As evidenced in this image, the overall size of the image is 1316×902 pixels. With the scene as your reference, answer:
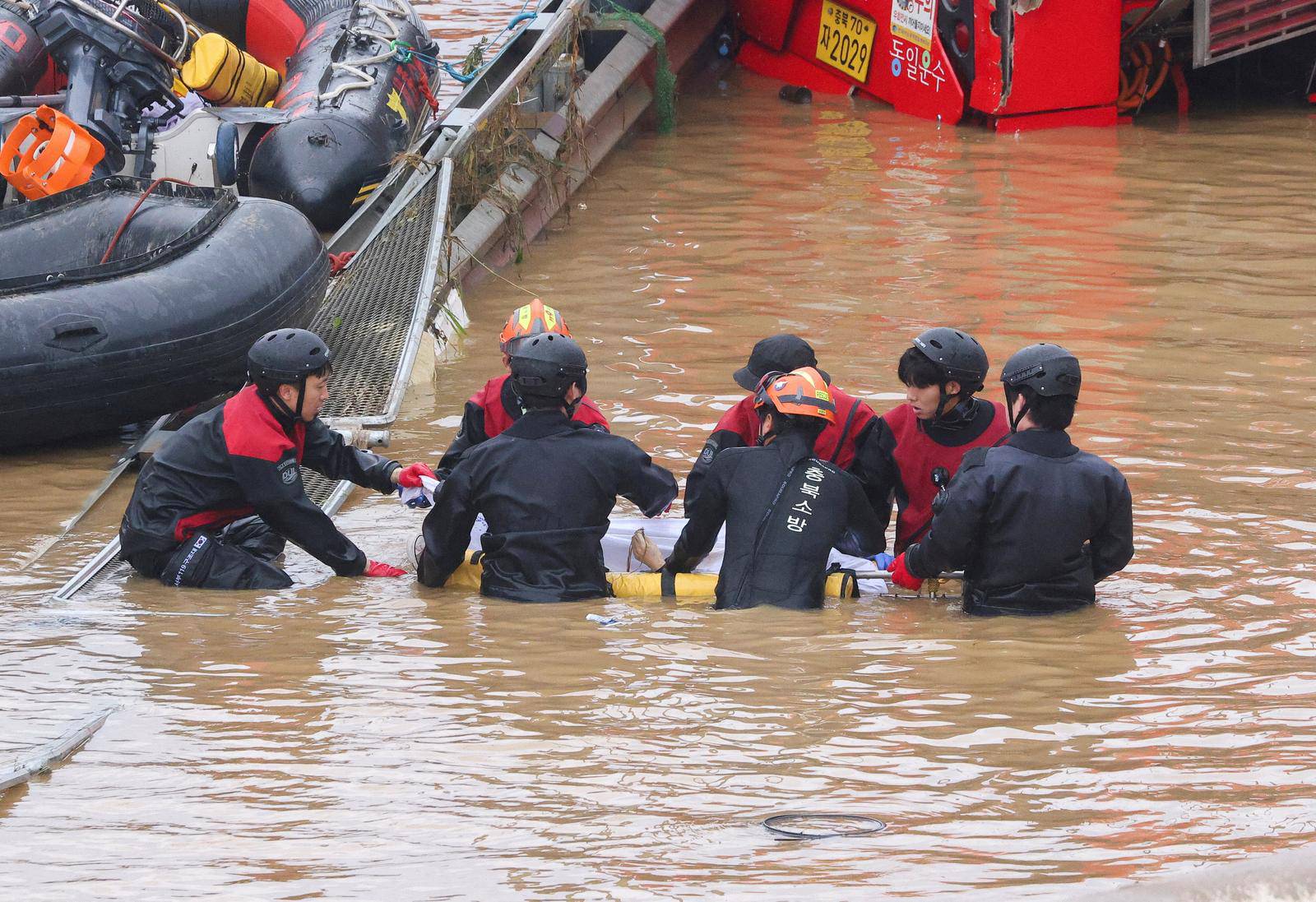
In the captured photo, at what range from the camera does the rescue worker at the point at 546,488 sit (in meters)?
5.32

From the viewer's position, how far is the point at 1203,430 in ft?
24.0

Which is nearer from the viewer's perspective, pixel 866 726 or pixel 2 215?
pixel 866 726

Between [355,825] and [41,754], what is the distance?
0.88m

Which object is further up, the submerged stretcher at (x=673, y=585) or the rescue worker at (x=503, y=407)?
the rescue worker at (x=503, y=407)

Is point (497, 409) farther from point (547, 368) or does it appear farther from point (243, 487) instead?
point (243, 487)

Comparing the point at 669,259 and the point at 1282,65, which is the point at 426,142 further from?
the point at 1282,65

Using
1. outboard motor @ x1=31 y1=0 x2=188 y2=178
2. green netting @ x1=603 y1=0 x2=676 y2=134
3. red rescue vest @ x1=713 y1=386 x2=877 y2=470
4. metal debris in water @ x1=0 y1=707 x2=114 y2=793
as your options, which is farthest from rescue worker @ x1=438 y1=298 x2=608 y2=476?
green netting @ x1=603 y1=0 x2=676 y2=134

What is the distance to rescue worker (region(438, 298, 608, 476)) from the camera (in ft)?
19.6

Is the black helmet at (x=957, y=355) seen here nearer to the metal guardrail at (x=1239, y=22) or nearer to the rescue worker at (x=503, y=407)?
the rescue worker at (x=503, y=407)

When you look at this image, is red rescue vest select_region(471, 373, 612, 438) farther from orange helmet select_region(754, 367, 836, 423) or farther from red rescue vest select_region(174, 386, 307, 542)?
orange helmet select_region(754, 367, 836, 423)

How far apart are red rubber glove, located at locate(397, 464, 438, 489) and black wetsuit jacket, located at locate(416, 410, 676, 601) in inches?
17.8

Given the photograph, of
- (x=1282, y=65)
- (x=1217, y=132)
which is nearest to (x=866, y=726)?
(x=1217, y=132)

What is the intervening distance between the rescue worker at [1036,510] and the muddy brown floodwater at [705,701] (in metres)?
0.17

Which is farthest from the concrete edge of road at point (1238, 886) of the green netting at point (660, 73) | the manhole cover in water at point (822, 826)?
the green netting at point (660, 73)
